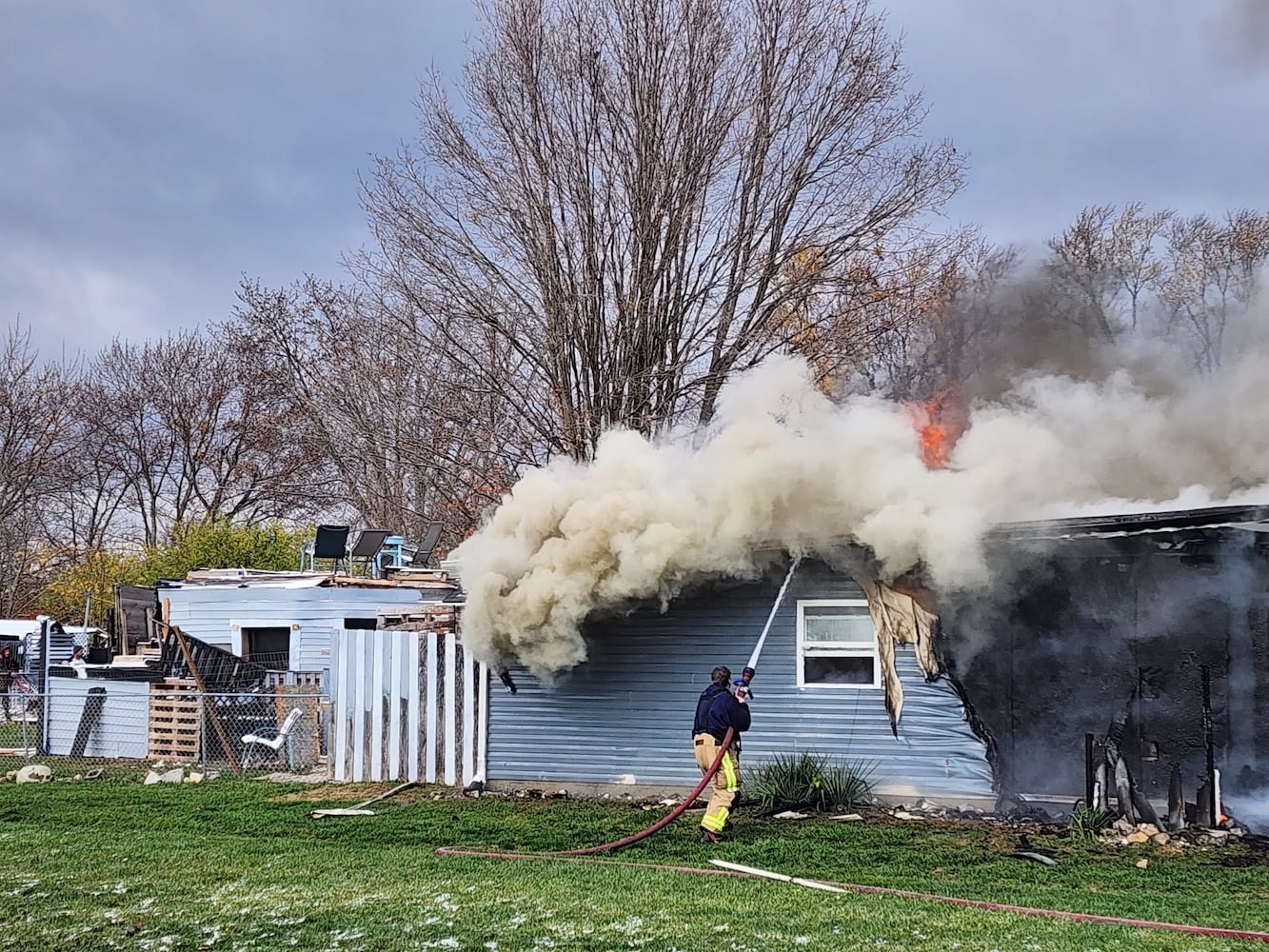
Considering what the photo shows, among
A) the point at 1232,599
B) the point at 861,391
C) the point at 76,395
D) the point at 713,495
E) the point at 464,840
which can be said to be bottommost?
the point at 464,840

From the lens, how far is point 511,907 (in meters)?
7.48

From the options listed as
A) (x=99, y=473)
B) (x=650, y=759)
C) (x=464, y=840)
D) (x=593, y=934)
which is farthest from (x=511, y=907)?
(x=99, y=473)

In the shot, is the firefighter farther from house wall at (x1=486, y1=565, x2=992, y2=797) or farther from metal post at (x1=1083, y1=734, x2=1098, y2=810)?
metal post at (x1=1083, y1=734, x2=1098, y2=810)

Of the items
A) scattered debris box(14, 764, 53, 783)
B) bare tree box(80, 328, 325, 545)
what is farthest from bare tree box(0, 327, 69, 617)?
scattered debris box(14, 764, 53, 783)

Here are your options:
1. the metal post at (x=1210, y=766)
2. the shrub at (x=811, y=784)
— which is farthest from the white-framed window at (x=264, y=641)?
the metal post at (x=1210, y=766)

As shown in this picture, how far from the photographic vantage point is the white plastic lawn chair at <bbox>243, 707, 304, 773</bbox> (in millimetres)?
15312

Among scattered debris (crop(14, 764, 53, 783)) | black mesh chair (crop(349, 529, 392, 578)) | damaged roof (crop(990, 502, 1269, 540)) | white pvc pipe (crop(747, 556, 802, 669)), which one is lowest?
scattered debris (crop(14, 764, 53, 783))

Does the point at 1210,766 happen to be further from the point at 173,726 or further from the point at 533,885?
the point at 173,726

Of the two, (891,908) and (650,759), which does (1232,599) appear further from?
(650,759)

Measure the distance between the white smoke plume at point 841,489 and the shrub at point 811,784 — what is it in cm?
A: 202

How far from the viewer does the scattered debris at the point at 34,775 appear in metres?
14.7

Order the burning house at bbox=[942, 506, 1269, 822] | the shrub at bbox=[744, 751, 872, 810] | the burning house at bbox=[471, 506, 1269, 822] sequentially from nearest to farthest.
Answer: the burning house at bbox=[942, 506, 1269, 822], the burning house at bbox=[471, 506, 1269, 822], the shrub at bbox=[744, 751, 872, 810]

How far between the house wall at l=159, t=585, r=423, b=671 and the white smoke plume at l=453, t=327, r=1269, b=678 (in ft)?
23.4

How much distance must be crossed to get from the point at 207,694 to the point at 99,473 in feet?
85.3
